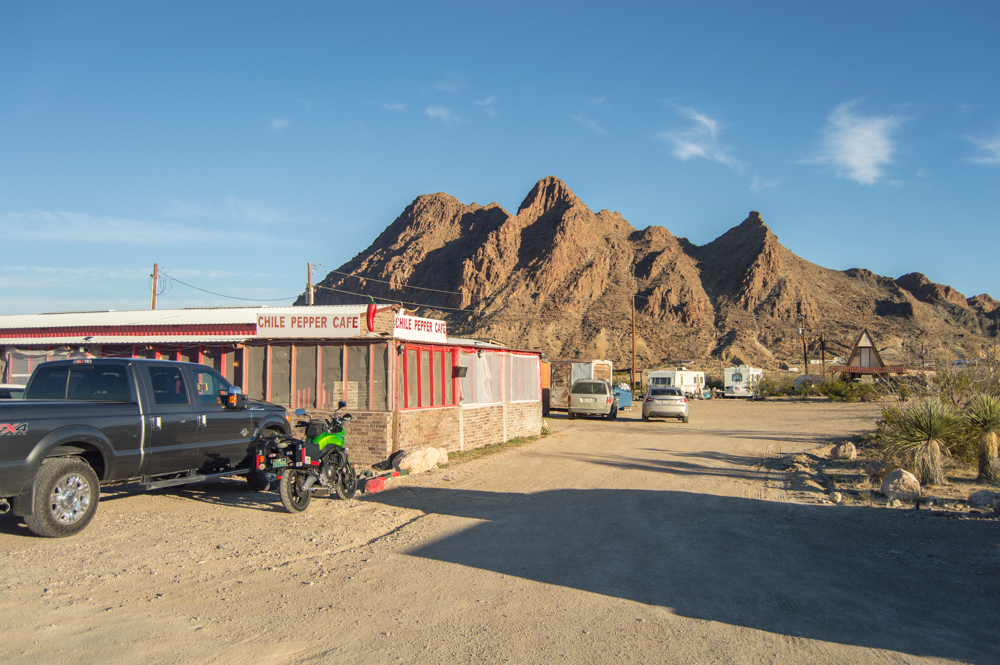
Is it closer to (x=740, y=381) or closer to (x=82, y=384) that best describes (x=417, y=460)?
(x=82, y=384)

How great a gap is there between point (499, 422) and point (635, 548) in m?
10.8

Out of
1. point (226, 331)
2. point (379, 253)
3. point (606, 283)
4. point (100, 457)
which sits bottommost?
point (100, 457)

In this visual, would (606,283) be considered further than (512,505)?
Yes

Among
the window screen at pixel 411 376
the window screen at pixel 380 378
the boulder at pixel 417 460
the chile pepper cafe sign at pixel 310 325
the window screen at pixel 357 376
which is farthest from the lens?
the chile pepper cafe sign at pixel 310 325

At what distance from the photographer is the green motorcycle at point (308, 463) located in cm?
852

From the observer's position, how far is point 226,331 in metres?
22.4

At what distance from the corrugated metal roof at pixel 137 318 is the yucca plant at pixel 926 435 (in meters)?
18.7

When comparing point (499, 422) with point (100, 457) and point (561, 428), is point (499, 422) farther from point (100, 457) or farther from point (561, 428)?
point (100, 457)

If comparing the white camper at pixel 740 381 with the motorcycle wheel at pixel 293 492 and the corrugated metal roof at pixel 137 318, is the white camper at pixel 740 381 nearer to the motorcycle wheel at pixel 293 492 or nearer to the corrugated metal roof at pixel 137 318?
the corrugated metal roof at pixel 137 318

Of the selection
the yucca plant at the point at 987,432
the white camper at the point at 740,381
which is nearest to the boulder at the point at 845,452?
the yucca plant at the point at 987,432

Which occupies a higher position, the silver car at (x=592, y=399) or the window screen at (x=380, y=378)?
the window screen at (x=380, y=378)

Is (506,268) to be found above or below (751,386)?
above

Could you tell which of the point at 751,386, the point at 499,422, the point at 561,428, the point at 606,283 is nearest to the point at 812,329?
the point at 606,283

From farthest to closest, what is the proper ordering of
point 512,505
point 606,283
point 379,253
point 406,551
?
point 379,253
point 606,283
point 512,505
point 406,551
